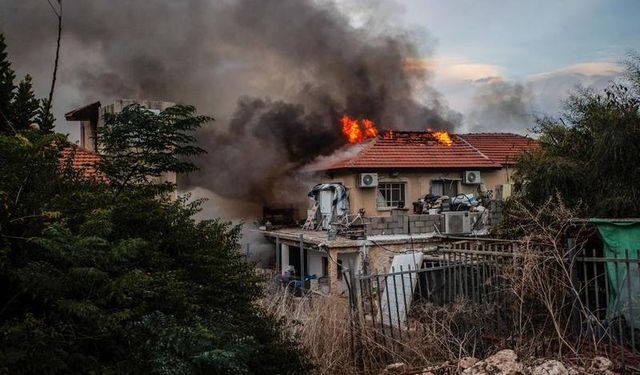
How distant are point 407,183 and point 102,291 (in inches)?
826

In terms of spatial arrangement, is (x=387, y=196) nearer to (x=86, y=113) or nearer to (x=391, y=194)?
(x=391, y=194)

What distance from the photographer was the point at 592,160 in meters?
10.9

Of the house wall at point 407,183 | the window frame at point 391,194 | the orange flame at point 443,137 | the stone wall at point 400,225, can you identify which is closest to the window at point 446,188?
the house wall at point 407,183

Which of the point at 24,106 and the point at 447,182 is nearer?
the point at 24,106

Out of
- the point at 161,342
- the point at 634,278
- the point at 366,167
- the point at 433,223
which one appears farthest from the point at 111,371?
the point at 366,167

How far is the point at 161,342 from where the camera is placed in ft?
12.6

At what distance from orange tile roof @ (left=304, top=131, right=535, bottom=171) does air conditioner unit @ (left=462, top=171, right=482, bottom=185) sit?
347mm

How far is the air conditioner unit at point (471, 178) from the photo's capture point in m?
24.7

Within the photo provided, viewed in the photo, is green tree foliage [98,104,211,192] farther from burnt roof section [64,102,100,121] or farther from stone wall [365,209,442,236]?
burnt roof section [64,102,100,121]

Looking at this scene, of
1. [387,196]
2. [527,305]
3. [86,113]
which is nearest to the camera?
[527,305]

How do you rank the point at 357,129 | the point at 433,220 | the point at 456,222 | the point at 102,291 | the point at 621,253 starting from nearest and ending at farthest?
the point at 102,291 < the point at 621,253 < the point at 456,222 < the point at 433,220 < the point at 357,129

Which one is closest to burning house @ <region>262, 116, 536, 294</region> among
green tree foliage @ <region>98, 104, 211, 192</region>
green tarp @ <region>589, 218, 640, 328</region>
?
green tarp @ <region>589, 218, 640, 328</region>

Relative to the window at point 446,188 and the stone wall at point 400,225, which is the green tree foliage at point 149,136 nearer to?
the stone wall at point 400,225

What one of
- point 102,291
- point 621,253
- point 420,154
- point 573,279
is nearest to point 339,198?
point 420,154
